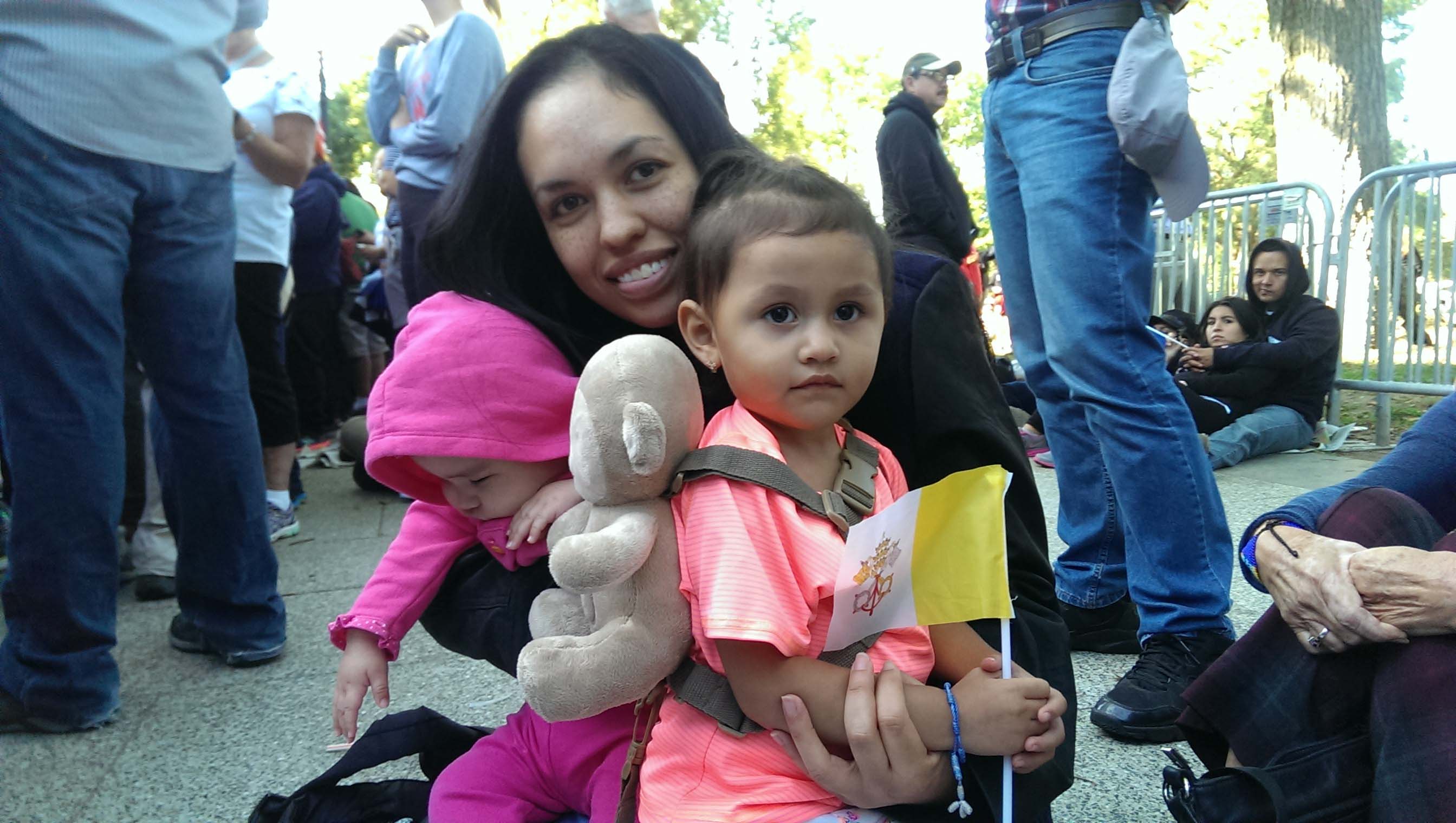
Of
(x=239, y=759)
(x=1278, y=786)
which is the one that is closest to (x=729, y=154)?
(x=1278, y=786)

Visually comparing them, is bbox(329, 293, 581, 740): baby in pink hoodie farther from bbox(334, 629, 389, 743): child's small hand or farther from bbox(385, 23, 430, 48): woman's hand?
bbox(385, 23, 430, 48): woman's hand

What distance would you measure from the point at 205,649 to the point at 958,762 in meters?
2.65

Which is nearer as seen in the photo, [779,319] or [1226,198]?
[779,319]

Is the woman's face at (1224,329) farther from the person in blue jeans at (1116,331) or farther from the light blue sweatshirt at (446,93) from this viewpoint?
the light blue sweatshirt at (446,93)

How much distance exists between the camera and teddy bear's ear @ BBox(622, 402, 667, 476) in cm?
109

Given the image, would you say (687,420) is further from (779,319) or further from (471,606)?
(471,606)

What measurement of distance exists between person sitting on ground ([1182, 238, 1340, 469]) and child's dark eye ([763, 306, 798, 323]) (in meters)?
4.53

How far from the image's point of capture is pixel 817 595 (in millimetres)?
1119

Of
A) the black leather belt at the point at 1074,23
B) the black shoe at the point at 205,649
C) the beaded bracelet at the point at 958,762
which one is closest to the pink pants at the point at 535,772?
the beaded bracelet at the point at 958,762

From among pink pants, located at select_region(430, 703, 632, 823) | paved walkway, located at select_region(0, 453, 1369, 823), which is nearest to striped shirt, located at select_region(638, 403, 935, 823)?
pink pants, located at select_region(430, 703, 632, 823)

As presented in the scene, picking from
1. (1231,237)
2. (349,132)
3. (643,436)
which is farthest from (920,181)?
(349,132)

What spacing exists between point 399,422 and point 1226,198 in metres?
6.40

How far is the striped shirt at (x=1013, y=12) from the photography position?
2.45 metres

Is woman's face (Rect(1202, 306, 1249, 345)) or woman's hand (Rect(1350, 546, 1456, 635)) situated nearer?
woman's hand (Rect(1350, 546, 1456, 635))
